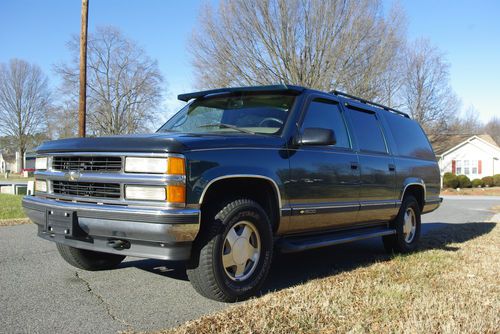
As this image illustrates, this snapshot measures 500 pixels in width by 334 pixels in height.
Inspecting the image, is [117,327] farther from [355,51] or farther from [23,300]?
[355,51]

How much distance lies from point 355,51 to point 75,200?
22499 mm

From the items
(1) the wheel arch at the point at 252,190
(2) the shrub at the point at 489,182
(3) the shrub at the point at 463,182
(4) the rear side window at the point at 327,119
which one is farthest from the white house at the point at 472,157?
(1) the wheel arch at the point at 252,190

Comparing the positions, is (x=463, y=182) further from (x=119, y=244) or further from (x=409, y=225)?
(x=119, y=244)

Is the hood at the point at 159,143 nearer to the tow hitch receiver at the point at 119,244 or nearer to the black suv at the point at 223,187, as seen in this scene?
the black suv at the point at 223,187

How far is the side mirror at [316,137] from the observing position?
14.4 feet

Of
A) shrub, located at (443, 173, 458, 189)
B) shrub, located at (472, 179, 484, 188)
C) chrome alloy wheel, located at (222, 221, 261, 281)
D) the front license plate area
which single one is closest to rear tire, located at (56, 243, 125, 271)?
the front license plate area

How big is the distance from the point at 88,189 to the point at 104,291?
3.12ft

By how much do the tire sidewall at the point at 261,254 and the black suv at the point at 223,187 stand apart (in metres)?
0.01

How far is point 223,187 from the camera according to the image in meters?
3.90

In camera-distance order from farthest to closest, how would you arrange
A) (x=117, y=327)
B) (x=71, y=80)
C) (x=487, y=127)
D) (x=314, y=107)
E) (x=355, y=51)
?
(x=487, y=127) → (x=71, y=80) → (x=355, y=51) → (x=314, y=107) → (x=117, y=327)

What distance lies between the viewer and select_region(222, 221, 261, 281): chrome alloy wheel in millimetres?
3854

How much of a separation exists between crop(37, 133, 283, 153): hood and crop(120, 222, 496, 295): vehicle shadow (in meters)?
1.37

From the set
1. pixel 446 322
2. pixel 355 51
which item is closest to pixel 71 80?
pixel 355 51

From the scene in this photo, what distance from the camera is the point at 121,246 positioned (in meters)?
3.62
